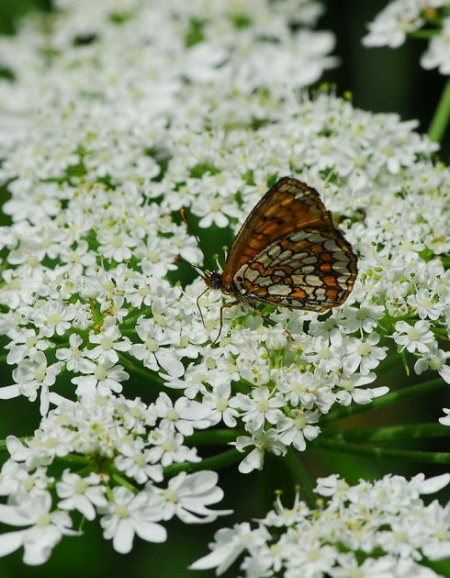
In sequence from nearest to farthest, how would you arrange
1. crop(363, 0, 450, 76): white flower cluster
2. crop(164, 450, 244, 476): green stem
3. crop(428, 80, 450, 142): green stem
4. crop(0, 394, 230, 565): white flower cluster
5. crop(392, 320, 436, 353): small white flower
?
1. crop(0, 394, 230, 565): white flower cluster
2. crop(164, 450, 244, 476): green stem
3. crop(392, 320, 436, 353): small white flower
4. crop(428, 80, 450, 142): green stem
5. crop(363, 0, 450, 76): white flower cluster

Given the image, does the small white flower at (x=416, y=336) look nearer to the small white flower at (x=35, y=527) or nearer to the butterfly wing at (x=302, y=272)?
the butterfly wing at (x=302, y=272)

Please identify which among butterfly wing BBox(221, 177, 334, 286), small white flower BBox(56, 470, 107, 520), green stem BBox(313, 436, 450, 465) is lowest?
green stem BBox(313, 436, 450, 465)

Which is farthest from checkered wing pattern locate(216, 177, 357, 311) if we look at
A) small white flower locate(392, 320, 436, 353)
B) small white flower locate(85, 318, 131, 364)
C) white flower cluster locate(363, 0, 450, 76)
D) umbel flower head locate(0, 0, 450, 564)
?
white flower cluster locate(363, 0, 450, 76)

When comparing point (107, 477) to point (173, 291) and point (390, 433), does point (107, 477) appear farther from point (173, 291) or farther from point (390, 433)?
point (390, 433)

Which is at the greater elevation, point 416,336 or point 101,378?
point 416,336

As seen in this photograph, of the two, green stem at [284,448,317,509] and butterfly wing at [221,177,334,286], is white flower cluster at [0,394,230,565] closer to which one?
green stem at [284,448,317,509]

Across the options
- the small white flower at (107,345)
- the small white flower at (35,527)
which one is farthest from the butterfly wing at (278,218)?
the small white flower at (35,527)

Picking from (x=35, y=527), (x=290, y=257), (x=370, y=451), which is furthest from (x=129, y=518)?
(x=290, y=257)
